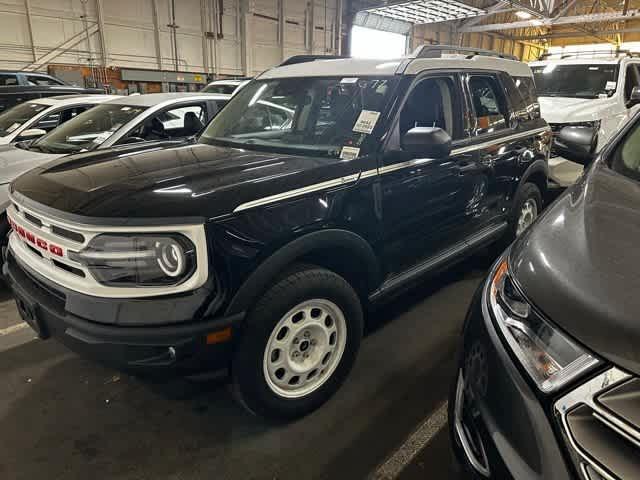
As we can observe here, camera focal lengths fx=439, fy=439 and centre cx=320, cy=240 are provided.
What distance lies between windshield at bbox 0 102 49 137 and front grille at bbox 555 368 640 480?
6.02m

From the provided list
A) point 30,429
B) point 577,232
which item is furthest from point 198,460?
point 577,232

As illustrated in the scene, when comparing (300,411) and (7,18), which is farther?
(7,18)

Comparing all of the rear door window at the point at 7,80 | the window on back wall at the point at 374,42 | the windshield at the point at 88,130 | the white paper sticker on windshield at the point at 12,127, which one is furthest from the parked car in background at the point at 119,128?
the window on back wall at the point at 374,42

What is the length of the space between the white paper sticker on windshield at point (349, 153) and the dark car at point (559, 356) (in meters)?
0.92

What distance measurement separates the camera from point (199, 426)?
2.14m

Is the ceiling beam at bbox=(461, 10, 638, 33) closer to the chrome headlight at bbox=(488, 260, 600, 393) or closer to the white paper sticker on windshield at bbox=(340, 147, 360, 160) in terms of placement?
the white paper sticker on windshield at bbox=(340, 147, 360, 160)

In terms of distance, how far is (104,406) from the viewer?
2283mm

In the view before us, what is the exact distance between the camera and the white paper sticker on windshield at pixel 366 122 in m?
2.28

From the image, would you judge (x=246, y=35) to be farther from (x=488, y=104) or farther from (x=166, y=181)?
(x=166, y=181)

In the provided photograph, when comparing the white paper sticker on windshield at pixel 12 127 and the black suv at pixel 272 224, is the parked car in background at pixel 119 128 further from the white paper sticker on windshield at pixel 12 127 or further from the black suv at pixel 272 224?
the black suv at pixel 272 224

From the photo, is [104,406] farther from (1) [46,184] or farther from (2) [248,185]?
(2) [248,185]

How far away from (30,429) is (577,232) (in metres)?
2.50

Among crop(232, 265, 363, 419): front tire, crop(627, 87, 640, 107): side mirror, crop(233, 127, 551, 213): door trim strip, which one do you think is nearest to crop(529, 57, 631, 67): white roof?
crop(627, 87, 640, 107): side mirror

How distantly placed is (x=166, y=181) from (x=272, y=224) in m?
0.51
